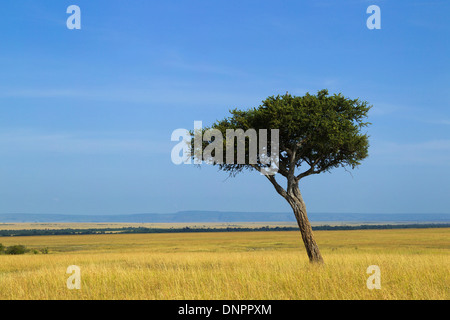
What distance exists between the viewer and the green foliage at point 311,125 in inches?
966

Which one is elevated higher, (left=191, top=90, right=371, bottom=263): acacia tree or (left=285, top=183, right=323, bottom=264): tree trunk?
(left=191, top=90, right=371, bottom=263): acacia tree

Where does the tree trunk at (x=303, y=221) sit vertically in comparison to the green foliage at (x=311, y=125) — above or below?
below

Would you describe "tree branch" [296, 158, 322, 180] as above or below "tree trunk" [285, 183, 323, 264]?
above

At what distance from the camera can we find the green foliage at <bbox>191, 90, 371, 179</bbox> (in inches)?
966

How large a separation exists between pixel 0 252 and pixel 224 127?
45.7 meters

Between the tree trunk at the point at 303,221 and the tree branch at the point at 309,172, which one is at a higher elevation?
the tree branch at the point at 309,172

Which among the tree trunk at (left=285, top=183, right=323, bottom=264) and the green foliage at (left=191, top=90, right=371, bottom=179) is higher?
the green foliage at (left=191, top=90, right=371, bottom=179)

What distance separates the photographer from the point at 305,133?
25047mm

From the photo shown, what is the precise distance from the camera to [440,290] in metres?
14.9

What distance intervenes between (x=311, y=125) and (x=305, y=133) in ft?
2.20

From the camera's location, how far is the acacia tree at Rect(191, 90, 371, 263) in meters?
24.4

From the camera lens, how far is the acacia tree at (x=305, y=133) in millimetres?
24438
